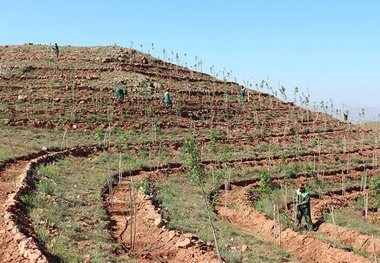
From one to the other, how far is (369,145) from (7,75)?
3210 cm

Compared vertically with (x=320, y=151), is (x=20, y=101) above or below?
above

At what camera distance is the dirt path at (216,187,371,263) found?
41.3ft

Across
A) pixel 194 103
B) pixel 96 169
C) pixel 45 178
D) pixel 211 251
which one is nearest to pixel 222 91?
pixel 194 103

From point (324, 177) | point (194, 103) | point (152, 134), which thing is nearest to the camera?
point (324, 177)

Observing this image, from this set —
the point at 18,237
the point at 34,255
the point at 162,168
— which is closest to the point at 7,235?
the point at 18,237

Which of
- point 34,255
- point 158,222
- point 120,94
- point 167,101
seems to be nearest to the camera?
point 34,255

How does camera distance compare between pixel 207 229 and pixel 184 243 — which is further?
pixel 207 229

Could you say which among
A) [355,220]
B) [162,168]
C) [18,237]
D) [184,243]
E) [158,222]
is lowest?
[355,220]

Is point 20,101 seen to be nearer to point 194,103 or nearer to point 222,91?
point 194,103

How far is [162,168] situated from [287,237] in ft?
33.6

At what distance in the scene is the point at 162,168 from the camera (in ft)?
76.4

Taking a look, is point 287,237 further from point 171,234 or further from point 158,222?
point 171,234

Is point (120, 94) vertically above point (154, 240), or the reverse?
point (120, 94)

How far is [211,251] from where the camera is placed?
34.7 feet
